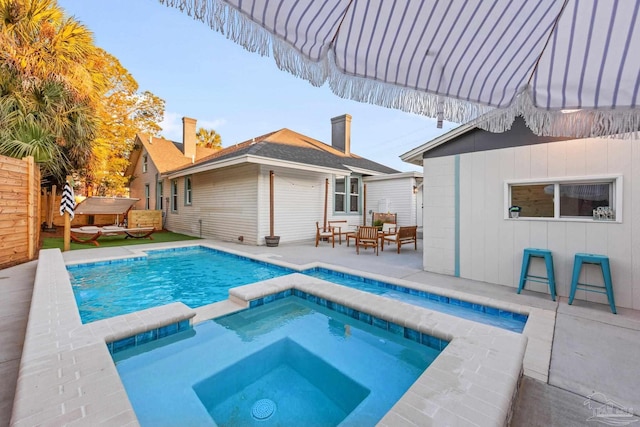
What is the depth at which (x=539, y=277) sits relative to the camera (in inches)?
184

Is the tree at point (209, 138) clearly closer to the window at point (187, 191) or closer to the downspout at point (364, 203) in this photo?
the window at point (187, 191)

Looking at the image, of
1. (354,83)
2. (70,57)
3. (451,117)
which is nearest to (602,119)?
(451,117)

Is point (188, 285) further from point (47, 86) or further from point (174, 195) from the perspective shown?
point (174, 195)

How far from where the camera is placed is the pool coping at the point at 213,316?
6.08ft

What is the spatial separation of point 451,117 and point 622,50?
2.34ft

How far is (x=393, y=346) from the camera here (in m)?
3.45

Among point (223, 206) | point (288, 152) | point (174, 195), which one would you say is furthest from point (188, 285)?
point (174, 195)

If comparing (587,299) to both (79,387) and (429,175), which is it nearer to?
(429,175)

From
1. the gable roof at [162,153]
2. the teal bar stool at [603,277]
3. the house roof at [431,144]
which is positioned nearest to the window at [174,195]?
the gable roof at [162,153]

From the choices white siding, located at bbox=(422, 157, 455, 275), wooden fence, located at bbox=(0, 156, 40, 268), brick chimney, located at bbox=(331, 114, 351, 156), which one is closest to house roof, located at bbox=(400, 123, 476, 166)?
white siding, located at bbox=(422, 157, 455, 275)

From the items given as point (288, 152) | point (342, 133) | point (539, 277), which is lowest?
point (539, 277)

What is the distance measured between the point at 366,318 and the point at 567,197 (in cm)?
396

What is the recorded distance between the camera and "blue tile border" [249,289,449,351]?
327cm

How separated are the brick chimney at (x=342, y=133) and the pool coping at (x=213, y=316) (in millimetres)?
12725
